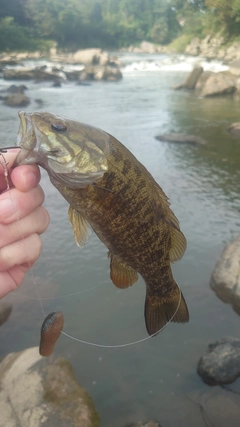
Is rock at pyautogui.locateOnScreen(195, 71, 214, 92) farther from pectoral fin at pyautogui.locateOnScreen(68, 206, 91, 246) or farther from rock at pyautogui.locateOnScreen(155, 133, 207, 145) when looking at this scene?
pectoral fin at pyautogui.locateOnScreen(68, 206, 91, 246)

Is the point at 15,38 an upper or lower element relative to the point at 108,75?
lower

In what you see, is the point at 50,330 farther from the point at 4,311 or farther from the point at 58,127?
the point at 4,311

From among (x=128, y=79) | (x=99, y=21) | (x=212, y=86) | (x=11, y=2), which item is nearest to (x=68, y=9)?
(x=99, y=21)

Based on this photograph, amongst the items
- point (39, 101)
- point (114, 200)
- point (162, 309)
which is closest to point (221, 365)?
point (162, 309)

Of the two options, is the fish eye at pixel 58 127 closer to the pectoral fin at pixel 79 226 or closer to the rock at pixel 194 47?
the pectoral fin at pixel 79 226

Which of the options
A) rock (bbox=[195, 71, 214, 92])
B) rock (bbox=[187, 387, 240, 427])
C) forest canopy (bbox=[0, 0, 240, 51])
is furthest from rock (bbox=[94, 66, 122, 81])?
rock (bbox=[187, 387, 240, 427])

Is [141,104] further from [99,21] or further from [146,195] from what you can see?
[99,21]
